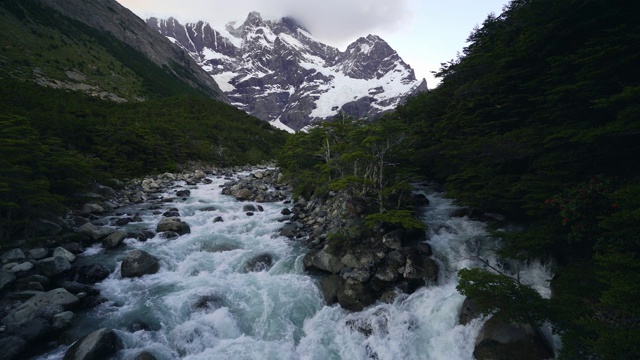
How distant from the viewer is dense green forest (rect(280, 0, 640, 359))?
6109 mm

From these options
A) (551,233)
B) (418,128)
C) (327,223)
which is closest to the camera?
(551,233)

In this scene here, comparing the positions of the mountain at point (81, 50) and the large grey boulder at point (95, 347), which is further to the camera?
the mountain at point (81, 50)

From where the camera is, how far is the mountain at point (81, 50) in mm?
47406

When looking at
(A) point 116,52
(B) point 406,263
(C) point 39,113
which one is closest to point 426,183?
(B) point 406,263

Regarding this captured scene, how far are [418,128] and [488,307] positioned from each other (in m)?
16.0

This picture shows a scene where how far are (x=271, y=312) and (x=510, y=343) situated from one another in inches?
315

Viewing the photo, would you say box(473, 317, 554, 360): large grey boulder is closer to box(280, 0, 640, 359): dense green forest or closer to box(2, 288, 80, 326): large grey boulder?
box(280, 0, 640, 359): dense green forest

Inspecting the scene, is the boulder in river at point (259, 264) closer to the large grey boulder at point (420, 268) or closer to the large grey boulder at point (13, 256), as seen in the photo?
the large grey boulder at point (420, 268)

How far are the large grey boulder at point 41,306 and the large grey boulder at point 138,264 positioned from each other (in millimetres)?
2403

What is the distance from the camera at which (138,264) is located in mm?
12555

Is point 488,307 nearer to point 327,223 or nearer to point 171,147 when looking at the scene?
point 327,223

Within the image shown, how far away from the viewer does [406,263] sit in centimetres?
1171

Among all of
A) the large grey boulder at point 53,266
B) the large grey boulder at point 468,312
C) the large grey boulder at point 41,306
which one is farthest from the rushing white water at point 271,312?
the large grey boulder at point 53,266

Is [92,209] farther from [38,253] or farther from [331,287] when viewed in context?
[331,287]
